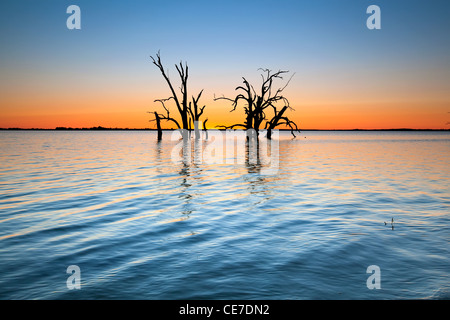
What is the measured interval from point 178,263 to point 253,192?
6453 millimetres

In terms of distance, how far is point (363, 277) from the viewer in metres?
4.44

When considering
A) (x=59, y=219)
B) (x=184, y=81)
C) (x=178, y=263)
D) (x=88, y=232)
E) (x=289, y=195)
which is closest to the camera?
(x=178, y=263)

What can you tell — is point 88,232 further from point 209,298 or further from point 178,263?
point 209,298

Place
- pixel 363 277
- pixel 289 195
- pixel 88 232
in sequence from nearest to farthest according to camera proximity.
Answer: pixel 363 277 → pixel 88 232 → pixel 289 195

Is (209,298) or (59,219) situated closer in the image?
(209,298)

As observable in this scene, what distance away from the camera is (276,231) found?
6.61 meters

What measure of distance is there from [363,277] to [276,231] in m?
2.33

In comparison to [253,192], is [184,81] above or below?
above

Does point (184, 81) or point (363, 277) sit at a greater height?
point (184, 81)

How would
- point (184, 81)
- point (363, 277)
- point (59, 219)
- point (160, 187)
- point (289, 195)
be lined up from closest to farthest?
point (363, 277) → point (59, 219) → point (289, 195) → point (160, 187) → point (184, 81)

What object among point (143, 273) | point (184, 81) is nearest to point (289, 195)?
point (143, 273)

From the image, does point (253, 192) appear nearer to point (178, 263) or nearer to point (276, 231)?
point (276, 231)
